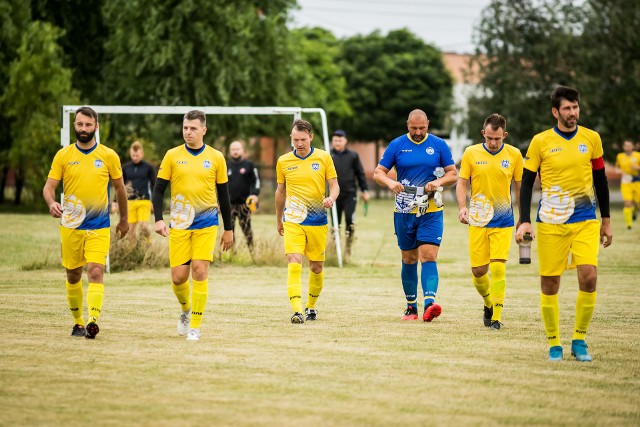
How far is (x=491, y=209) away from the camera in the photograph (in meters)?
11.7

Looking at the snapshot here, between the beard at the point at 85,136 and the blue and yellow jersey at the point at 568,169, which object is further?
the beard at the point at 85,136

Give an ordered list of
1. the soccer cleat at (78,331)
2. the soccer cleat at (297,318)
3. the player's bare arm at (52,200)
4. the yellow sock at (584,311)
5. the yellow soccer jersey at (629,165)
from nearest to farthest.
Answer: the yellow sock at (584,311) < the player's bare arm at (52,200) < the soccer cleat at (78,331) < the soccer cleat at (297,318) < the yellow soccer jersey at (629,165)

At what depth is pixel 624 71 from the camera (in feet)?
152

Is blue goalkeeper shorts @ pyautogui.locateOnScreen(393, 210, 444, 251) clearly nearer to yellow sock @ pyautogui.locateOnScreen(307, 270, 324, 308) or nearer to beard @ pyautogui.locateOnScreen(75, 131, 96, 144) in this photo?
yellow sock @ pyautogui.locateOnScreen(307, 270, 324, 308)

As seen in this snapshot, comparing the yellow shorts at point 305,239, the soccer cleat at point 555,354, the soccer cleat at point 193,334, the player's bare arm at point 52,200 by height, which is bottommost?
the soccer cleat at point 193,334

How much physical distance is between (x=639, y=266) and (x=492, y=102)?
102 ft

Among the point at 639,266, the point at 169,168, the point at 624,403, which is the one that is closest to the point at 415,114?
the point at 169,168

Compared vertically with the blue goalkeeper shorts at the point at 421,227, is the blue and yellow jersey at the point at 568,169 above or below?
above

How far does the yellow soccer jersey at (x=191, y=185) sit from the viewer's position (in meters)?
10.4

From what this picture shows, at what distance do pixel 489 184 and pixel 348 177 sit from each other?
8.38 m

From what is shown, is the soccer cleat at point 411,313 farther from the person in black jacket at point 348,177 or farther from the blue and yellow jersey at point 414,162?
the person in black jacket at point 348,177

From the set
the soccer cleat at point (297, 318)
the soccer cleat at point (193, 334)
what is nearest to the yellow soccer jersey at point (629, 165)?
the soccer cleat at point (297, 318)

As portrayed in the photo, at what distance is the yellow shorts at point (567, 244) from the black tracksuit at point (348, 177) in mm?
10693

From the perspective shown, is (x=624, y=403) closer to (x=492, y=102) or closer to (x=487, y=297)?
(x=487, y=297)
